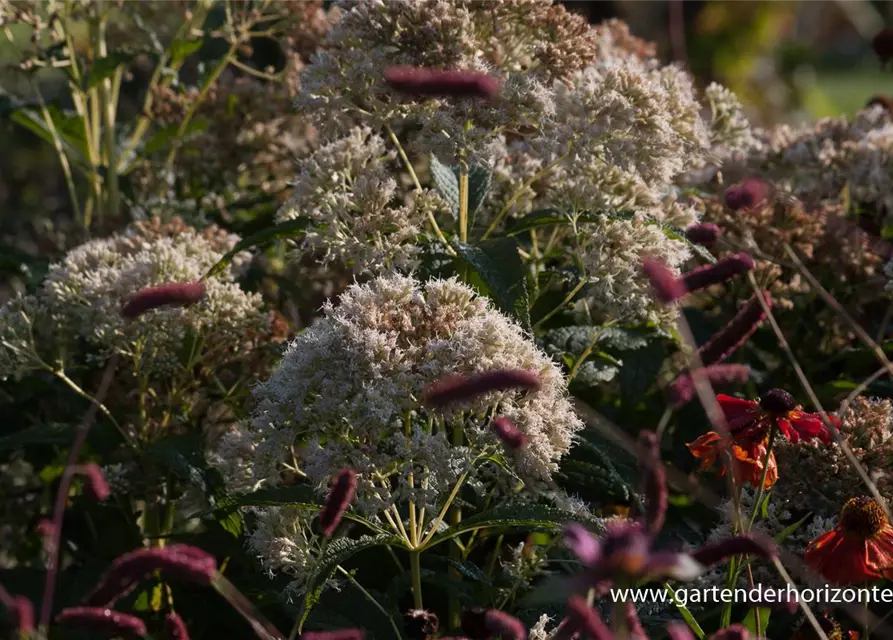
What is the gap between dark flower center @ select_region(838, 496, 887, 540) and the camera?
2.04 meters

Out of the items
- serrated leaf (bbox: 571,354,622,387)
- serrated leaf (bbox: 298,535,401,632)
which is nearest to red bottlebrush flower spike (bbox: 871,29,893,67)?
serrated leaf (bbox: 571,354,622,387)

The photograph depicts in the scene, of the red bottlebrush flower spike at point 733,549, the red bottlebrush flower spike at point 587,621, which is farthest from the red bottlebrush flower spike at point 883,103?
the red bottlebrush flower spike at point 587,621

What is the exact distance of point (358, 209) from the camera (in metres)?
2.52

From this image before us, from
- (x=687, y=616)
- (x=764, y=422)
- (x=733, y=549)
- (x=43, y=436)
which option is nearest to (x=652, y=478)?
(x=733, y=549)

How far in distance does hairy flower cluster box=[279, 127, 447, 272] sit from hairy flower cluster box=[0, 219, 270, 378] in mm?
282

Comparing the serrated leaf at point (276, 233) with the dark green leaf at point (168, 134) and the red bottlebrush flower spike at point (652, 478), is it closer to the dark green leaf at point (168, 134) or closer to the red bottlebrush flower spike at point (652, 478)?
the dark green leaf at point (168, 134)

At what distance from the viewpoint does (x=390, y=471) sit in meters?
2.12

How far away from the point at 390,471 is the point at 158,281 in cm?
88

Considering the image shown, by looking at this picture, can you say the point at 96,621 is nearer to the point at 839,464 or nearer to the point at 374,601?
the point at 374,601

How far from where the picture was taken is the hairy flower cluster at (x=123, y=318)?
107 inches

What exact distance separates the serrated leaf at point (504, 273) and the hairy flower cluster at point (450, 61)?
195 mm

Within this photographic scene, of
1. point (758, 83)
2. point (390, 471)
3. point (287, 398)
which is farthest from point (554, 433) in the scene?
point (758, 83)

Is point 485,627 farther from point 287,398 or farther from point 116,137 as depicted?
point 116,137

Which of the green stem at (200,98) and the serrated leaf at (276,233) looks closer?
the serrated leaf at (276,233)
